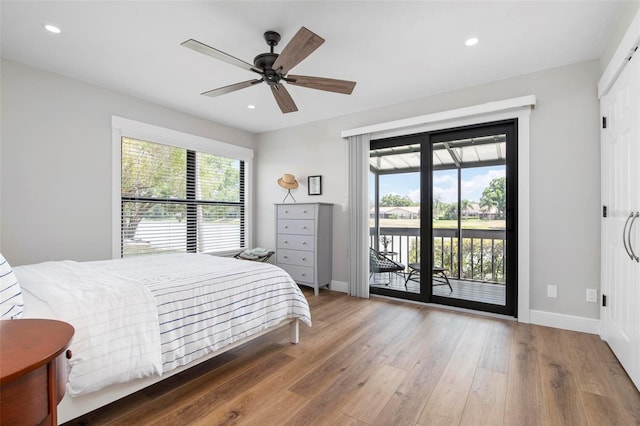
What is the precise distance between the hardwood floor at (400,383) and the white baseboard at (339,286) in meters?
1.33

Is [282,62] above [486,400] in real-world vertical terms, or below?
above

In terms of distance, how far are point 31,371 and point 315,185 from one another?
3946 millimetres

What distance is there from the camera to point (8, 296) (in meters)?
1.23

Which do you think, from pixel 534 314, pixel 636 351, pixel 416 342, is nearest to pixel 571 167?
pixel 534 314

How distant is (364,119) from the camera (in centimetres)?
407

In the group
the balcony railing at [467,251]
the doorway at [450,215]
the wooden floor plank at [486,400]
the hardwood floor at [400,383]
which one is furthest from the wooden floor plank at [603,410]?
the balcony railing at [467,251]

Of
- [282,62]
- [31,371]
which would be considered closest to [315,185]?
[282,62]

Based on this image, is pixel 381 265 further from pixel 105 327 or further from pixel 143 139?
pixel 143 139

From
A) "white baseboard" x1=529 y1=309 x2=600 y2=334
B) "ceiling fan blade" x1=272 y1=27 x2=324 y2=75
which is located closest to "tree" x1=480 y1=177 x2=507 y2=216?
"white baseboard" x1=529 y1=309 x2=600 y2=334

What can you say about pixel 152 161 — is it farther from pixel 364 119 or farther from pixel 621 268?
pixel 621 268

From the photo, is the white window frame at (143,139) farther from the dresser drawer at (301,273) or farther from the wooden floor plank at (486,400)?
the wooden floor plank at (486,400)

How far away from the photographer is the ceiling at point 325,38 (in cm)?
206

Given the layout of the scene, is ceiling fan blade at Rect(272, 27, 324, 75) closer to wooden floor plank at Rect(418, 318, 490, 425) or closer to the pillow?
the pillow

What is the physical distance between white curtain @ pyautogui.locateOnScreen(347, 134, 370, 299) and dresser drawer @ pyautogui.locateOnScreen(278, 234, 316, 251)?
55 centimetres
